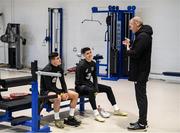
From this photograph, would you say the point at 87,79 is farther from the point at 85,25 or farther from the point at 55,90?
the point at 85,25

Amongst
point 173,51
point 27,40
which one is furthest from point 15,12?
point 173,51

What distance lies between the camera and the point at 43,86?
521 centimetres

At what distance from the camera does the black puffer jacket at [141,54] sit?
4.80m

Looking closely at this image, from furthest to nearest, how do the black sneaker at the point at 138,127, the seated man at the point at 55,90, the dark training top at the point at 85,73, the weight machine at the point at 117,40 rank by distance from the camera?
the weight machine at the point at 117,40 → the dark training top at the point at 85,73 → the seated man at the point at 55,90 → the black sneaker at the point at 138,127

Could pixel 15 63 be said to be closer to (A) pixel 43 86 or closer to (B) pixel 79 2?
(B) pixel 79 2

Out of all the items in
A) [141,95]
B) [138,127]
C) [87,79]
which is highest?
[87,79]

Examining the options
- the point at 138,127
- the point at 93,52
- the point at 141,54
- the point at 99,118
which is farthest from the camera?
the point at 93,52

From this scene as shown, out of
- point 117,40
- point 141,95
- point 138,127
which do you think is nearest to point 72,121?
point 138,127

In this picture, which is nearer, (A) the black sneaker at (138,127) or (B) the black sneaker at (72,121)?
(A) the black sneaker at (138,127)

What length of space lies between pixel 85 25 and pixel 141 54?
6073 millimetres

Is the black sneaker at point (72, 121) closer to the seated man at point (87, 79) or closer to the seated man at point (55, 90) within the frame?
the seated man at point (55, 90)

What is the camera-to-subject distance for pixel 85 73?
5562 millimetres

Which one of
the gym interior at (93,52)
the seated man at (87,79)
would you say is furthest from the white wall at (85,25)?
the seated man at (87,79)

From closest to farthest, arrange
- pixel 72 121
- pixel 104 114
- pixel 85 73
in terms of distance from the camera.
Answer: pixel 72 121
pixel 85 73
pixel 104 114
